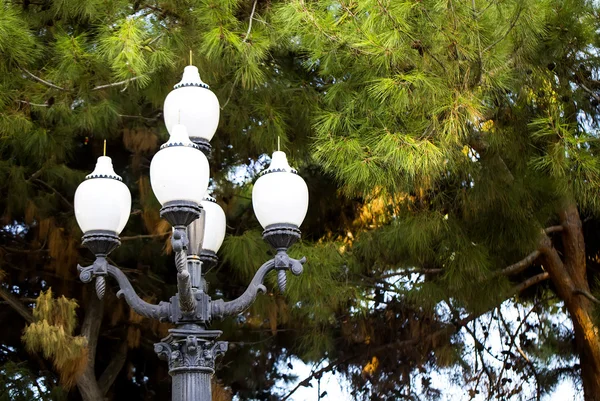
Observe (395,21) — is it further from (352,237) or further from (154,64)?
(352,237)

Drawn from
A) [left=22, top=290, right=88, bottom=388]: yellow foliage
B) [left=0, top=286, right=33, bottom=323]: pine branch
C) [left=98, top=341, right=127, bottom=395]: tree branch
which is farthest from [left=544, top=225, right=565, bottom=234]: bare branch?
[left=0, top=286, right=33, bottom=323]: pine branch

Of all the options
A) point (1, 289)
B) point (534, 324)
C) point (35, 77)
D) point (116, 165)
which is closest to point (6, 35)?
point (35, 77)

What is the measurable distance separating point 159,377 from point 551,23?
14.0ft

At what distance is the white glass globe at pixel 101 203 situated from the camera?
10.6 ft

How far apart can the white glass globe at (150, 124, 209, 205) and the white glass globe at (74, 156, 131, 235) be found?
29 cm

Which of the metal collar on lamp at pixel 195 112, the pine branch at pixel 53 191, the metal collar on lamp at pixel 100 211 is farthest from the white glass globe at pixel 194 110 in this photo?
the pine branch at pixel 53 191

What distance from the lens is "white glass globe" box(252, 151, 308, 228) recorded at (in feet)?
10.5

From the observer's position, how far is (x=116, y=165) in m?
7.26

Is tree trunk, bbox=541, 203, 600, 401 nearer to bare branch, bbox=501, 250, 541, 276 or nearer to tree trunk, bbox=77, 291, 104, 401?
bare branch, bbox=501, 250, 541, 276

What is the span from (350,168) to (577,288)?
2499 millimetres

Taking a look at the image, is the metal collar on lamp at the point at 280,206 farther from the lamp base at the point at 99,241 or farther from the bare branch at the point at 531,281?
the bare branch at the point at 531,281

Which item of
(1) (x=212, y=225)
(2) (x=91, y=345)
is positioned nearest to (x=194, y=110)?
(1) (x=212, y=225)

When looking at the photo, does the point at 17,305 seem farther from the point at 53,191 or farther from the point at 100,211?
the point at 100,211

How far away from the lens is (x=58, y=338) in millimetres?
5223
